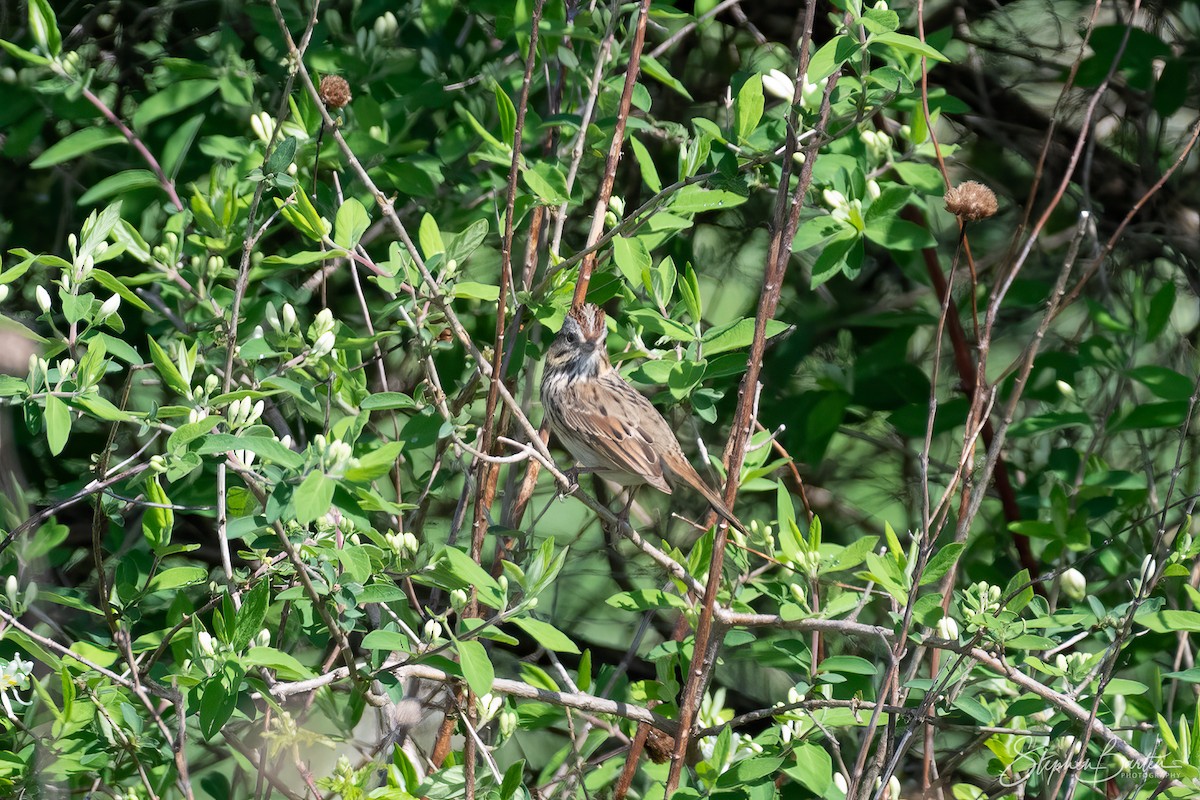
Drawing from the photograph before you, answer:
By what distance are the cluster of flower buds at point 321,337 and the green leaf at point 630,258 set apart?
788 millimetres

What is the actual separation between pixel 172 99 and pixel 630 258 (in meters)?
1.78

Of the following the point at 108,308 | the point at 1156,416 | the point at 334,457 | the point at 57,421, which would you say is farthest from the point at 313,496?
the point at 1156,416

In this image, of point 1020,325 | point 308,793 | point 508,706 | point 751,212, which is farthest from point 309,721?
point 1020,325

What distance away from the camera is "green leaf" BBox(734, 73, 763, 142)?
10.9 ft

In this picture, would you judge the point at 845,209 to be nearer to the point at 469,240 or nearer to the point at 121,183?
the point at 469,240

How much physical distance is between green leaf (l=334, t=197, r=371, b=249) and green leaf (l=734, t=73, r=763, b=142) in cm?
103

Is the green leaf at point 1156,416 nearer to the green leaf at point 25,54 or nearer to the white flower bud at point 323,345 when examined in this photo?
the white flower bud at point 323,345

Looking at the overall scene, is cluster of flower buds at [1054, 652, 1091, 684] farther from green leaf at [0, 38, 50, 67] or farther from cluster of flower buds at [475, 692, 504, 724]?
green leaf at [0, 38, 50, 67]

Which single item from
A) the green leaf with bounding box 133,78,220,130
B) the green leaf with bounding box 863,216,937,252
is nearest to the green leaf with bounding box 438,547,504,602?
the green leaf with bounding box 863,216,937,252

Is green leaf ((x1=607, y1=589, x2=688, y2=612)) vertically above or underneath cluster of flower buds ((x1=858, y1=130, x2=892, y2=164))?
underneath

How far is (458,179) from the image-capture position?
4.21m

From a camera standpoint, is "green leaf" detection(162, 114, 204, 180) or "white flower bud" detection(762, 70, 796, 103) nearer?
"white flower bud" detection(762, 70, 796, 103)

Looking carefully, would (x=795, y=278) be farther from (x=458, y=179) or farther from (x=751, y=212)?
(x=458, y=179)

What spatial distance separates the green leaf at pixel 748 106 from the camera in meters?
3.32
